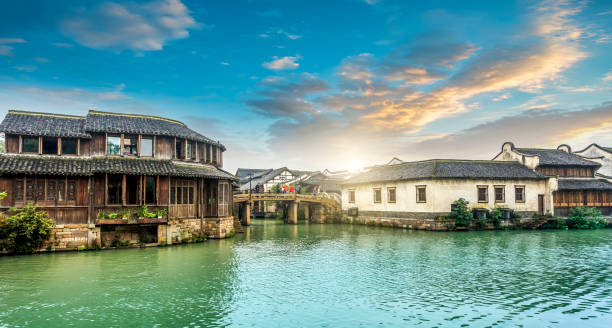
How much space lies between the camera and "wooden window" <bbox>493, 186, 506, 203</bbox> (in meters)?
37.7

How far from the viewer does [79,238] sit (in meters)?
23.6

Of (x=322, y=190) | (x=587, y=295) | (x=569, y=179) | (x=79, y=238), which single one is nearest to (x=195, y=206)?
(x=79, y=238)

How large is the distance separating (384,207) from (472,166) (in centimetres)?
962

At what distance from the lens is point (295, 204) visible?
159 ft

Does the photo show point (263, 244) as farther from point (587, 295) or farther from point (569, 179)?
point (569, 179)

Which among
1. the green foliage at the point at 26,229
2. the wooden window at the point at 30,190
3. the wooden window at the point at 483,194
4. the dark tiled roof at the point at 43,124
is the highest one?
the dark tiled roof at the point at 43,124

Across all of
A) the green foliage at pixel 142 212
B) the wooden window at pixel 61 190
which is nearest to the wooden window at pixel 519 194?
the green foliage at pixel 142 212

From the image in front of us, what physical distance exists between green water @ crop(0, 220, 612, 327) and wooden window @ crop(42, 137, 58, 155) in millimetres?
6711

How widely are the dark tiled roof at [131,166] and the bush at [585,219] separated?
1431 inches

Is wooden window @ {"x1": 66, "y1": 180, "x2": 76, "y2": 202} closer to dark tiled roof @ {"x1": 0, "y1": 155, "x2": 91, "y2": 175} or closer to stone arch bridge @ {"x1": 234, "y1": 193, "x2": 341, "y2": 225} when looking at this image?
dark tiled roof @ {"x1": 0, "y1": 155, "x2": 91, "y2": 175}

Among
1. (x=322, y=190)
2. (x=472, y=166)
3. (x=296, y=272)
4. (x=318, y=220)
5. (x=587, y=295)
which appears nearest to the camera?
(x=587, y=295)

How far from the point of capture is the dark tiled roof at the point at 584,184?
39875 millimetres

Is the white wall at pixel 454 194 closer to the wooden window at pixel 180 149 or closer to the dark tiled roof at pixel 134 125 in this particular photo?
the dark tiled roof at pixel 134 125

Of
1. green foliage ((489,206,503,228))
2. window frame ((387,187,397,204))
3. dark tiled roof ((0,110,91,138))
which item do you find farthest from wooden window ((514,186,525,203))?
dark tiled roof ((0,110,91,138))
